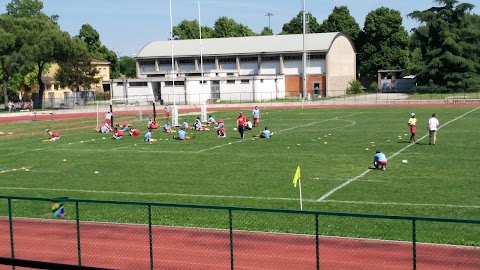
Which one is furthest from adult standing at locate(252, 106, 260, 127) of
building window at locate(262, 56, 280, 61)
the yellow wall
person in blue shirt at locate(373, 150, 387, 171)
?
the yellow wall

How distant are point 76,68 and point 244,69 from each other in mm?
24766

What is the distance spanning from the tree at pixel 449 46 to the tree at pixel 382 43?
2288 centimetres

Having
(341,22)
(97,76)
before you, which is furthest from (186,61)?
(341,22)

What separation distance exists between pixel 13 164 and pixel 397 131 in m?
22.5

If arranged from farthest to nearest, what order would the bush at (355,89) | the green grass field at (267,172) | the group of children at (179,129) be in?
the bush at (355,89), the group of children at (179,129), the green grass field at (267,172)

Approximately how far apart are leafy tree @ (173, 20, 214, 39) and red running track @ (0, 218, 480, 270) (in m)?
137

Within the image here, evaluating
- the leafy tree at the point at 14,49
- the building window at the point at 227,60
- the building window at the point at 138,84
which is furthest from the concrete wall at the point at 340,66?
the leafy tree at the point at 14,49

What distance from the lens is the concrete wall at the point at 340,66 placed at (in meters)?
96.8

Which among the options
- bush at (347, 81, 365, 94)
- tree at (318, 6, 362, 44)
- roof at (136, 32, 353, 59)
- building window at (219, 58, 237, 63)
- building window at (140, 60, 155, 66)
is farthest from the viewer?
tree at (318, 6, 362, 44)

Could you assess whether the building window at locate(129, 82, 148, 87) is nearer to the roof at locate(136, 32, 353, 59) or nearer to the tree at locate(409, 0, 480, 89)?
the roof at locate(136, 32, 353, 59)

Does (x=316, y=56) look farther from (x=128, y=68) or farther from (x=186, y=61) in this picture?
(x=128, y=68)

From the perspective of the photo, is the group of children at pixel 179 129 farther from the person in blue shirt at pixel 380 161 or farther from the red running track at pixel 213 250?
the red running track at pixel 213 250

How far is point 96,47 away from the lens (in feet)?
474

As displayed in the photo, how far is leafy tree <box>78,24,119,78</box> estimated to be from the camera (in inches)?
5637
